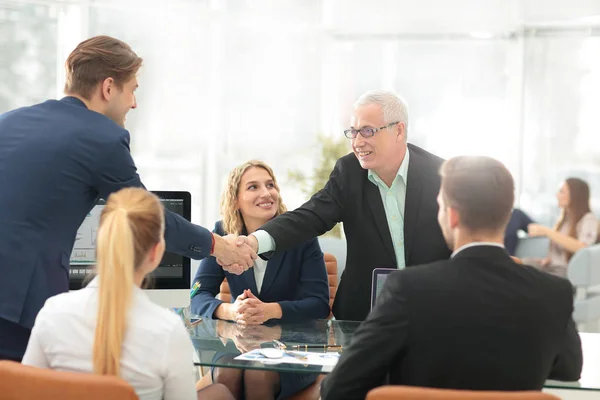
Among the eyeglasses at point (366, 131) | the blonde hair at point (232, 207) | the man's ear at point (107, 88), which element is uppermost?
the man's ear at point (107, 88)

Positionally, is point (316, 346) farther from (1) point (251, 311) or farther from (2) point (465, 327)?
(2) point (465, 327)

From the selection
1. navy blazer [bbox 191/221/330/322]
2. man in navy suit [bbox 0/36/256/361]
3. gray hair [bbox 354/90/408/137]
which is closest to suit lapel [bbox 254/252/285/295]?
navy blazer [bbox 191/221/330/322]

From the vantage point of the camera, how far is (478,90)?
7793 mm

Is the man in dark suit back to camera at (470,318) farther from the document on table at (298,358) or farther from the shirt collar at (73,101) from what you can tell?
the shirt collar at (73,101)

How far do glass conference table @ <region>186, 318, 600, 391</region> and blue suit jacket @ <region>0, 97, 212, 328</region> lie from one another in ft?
1.69

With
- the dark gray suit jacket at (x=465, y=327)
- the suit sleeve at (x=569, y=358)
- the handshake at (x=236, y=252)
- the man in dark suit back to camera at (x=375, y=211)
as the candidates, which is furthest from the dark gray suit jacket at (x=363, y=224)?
the dark gray suit jacket at (x=465, y=327)

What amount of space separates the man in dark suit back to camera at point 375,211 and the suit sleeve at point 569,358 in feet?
3.82

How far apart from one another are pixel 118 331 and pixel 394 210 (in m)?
1.61

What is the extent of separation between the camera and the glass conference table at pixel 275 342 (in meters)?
2.37

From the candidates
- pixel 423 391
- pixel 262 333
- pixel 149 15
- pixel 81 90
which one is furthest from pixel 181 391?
pixel 149 15

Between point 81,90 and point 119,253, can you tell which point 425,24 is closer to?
point 81,90

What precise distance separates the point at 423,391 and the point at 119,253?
30.0 inches

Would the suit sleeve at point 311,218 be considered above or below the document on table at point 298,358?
above

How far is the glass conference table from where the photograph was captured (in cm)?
237
